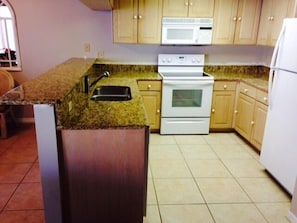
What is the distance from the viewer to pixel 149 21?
11.5 feet

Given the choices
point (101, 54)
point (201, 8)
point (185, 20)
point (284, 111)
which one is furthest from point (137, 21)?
point (284, 111)

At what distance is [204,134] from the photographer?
3838mm

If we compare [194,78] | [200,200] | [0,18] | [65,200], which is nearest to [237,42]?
[194,78]

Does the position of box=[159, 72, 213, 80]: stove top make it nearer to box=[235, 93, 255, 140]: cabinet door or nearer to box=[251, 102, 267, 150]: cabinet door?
box=[235, 93, 255, 140]: cabinet door

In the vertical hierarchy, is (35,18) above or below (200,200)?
above

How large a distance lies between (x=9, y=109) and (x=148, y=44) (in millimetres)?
2186

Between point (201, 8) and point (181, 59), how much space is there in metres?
0.76

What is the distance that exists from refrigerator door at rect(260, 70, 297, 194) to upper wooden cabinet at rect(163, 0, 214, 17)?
1.50 meters

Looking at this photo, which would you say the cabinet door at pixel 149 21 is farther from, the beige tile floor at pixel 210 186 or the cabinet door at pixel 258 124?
the cabinet door at pixel 258 124

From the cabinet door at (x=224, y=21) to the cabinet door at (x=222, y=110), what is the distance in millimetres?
743

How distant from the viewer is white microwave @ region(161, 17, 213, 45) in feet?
11.5

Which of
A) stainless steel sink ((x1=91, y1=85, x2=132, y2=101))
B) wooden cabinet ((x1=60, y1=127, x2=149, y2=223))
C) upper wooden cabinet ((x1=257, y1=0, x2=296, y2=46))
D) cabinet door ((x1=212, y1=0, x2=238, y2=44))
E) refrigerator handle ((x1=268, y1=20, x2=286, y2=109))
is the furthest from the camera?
cabinet door ((x1=212, y1=0, x2=238, y2=44))

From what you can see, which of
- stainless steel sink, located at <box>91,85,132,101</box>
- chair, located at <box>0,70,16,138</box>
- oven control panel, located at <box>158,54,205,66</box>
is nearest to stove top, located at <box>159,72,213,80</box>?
oven control panel, located at <box>158,54,205,66</box>

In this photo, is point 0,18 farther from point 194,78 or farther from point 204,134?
point 204,134
